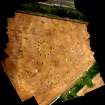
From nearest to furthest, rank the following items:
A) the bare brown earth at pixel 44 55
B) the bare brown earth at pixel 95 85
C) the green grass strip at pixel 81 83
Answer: the bare brown earth at pixel 44 55, the green grass strip at pixel 81 83, the bare brown earth at pixel 95 85

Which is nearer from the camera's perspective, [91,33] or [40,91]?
[40,91]

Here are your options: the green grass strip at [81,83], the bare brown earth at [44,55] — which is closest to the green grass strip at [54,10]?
the bare brown earth at [44,55]

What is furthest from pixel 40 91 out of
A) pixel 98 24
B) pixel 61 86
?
pixel 98 24

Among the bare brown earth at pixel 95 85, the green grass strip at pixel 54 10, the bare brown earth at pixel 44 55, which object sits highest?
the green grass strip at pixel 54 10

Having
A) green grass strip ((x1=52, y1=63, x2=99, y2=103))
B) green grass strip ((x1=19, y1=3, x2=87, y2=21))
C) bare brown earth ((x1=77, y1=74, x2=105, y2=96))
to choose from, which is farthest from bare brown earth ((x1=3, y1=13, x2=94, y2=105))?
bare brown earth ((x1=77, y1=74, x2=105, y2=96))

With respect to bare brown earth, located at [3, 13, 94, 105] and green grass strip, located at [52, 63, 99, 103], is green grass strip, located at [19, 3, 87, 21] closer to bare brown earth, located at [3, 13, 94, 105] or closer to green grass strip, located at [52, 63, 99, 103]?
bare brown earth, located at [3, 13, 94, 105]

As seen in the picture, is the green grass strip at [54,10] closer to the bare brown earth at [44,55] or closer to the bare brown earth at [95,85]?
the bare brown earth at [44,55]

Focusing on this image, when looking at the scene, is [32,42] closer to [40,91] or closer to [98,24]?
[40,91]

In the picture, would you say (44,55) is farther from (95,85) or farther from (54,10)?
(95,85)
